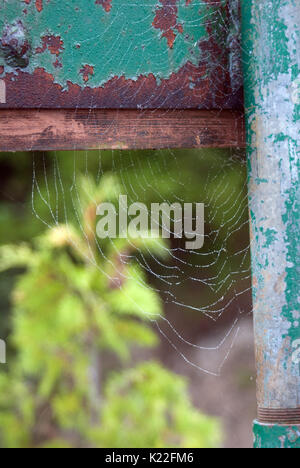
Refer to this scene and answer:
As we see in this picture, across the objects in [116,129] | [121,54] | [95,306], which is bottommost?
[95,306]

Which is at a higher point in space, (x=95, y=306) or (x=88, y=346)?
(x=95, y=306)

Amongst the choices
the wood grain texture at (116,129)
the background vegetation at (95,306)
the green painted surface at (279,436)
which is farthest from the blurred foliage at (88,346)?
the green painted surface at (279,436)

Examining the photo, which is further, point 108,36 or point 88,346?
point 88,346

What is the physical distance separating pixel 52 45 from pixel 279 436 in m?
0.67

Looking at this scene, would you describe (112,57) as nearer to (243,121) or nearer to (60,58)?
(60,58)

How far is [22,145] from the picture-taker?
91 centimetres

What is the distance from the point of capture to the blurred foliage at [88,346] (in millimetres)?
2125

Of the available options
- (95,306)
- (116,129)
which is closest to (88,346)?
(95,306)

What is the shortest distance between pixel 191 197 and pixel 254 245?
4.30 ft

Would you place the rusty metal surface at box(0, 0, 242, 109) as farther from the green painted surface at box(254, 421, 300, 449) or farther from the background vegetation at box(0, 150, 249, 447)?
the background vegetation at box(0, 150, 249, 447)

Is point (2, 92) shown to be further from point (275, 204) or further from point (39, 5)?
point (275, 204)

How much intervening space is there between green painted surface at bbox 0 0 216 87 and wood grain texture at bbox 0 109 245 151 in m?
0.06

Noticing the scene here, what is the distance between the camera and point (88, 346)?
7.52 ft

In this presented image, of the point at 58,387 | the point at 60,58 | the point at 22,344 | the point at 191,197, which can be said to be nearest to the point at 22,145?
the point at 60,58
